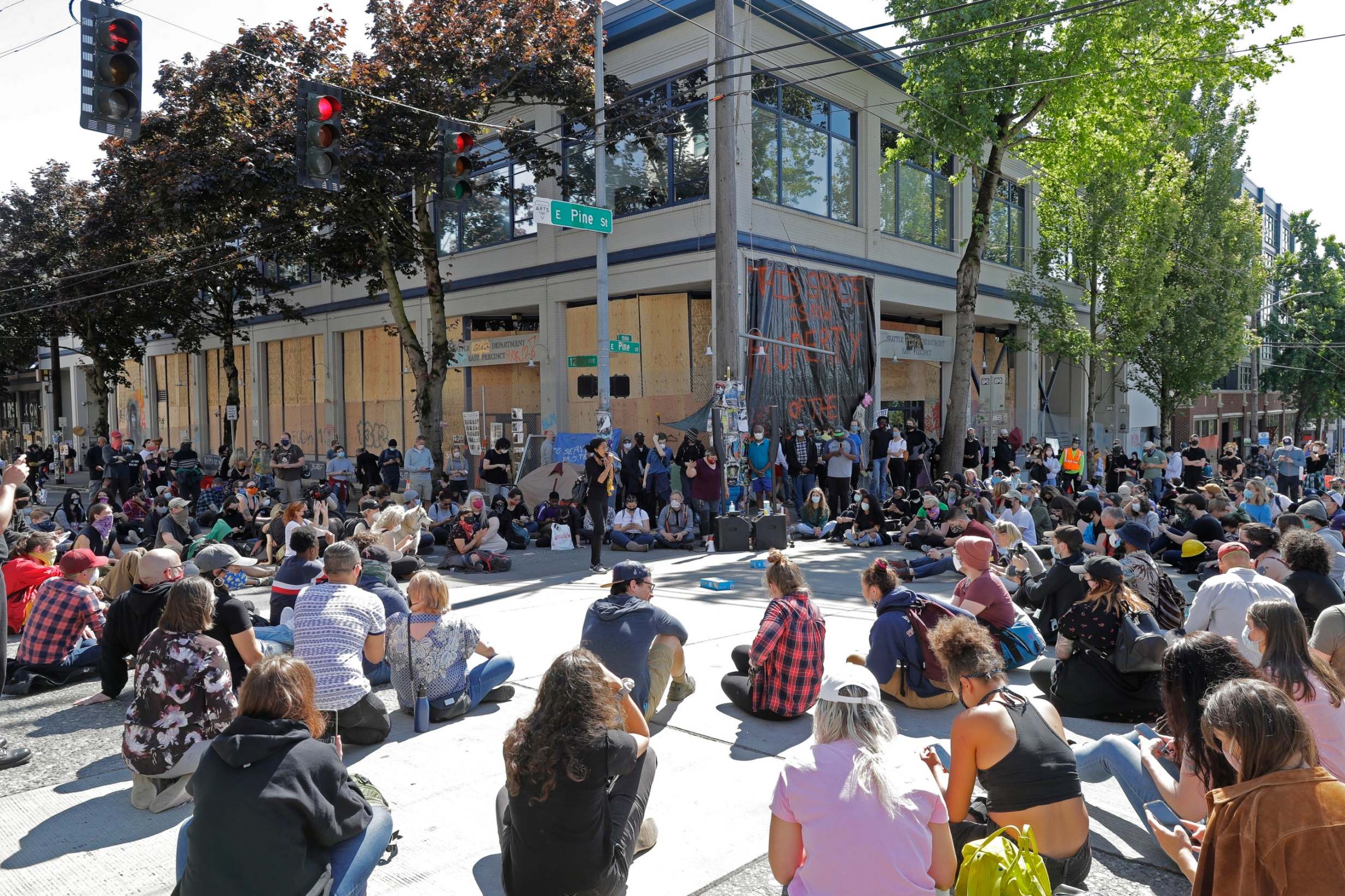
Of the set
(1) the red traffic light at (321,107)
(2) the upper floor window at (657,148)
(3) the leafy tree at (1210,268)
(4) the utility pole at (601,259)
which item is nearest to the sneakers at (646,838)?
(1) the red traffic light at (321,107)

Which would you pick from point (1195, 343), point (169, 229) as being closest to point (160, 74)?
point (169, 229)

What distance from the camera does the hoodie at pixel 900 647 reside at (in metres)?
6.20

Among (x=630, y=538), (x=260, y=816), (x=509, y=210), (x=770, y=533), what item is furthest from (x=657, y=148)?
(x=260, y=816)

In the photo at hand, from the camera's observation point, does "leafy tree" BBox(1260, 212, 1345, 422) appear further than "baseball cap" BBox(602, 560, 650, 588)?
Yes

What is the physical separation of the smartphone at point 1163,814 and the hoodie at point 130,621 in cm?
607

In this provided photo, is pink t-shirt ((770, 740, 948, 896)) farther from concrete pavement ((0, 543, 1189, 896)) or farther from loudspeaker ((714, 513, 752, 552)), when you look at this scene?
loudspeaker ((714, 513, 752, 552))

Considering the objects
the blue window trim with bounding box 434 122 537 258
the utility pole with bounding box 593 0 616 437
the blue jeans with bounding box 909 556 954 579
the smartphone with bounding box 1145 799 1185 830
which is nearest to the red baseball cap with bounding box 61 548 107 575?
the smartphone with bounding box 1145 799 1185 830

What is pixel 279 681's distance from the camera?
323cm

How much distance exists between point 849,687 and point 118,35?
8988 mm

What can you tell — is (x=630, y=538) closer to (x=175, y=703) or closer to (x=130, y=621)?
(x=130, y=621)

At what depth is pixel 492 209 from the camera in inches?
968

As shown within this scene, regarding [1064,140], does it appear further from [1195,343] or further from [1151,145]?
[1195,343]

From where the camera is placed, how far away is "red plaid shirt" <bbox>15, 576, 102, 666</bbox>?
7.29 meters

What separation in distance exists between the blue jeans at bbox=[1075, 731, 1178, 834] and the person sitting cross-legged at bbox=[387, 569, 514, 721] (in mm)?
A: 3844
